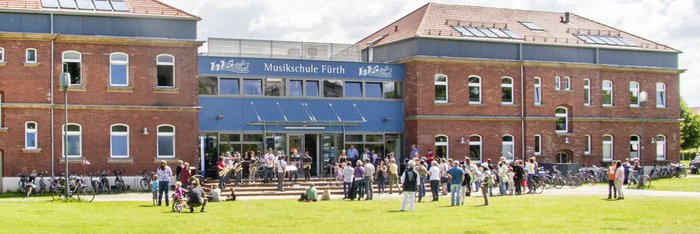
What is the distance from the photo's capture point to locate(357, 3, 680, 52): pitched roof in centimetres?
4334

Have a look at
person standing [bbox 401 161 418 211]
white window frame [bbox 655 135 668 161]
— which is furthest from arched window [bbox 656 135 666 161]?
person standing [bbox 401 161 418 211]

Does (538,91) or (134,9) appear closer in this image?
(134,9)

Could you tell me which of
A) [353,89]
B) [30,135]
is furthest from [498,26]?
[30,135]

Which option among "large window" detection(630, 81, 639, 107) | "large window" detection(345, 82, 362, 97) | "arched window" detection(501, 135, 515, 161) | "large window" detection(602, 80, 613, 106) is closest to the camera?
"large window" detection(345, 82, 362, 97)

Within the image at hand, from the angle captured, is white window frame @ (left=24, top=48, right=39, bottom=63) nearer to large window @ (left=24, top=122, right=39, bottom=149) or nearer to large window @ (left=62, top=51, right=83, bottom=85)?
large window @ (left=62, top=51, right=83, bottom=85)

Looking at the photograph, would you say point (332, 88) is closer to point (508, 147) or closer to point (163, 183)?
point (508, 147)

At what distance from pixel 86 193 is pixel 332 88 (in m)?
12.2

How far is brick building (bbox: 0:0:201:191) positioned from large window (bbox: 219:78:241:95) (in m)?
1.80

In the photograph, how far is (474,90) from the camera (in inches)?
1700

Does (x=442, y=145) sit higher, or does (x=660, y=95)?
(x=660, y=95)

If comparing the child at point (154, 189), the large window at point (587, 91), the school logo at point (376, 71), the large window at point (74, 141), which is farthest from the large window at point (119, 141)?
the large window at point (587, 91)

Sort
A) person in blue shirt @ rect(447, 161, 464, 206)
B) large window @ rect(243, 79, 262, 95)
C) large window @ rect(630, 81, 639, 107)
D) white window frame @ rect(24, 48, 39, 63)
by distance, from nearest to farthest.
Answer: person in blue shirt @ rect(447, 161, 464, 206)
white window frame @ rect(24, 48, 39, 63)
large window @ rect(243, 79, 262, 95)
large window @ rect(630, 81, 639, 107)

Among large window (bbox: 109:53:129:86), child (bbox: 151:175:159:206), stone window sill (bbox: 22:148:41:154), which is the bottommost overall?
child (bbox: 151:175:159:206)

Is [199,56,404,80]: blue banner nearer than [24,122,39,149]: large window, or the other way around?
[24,122,39,149]: large window
